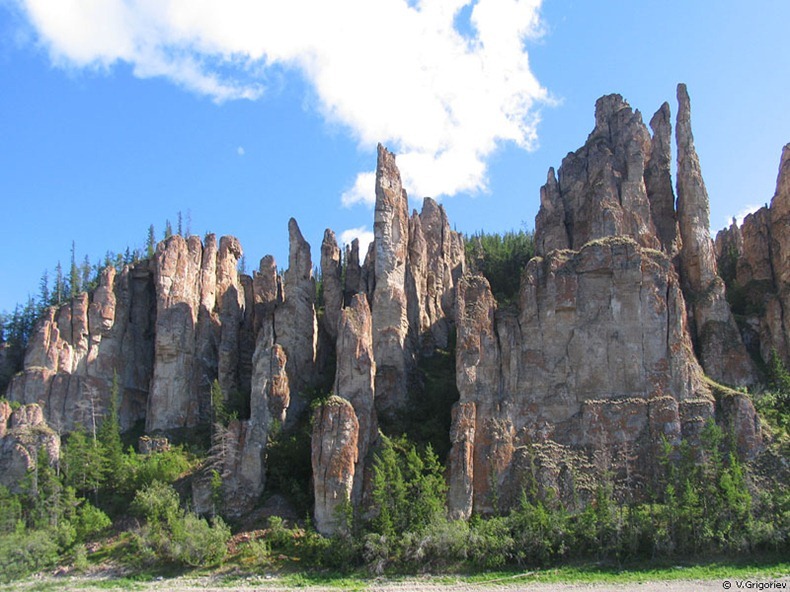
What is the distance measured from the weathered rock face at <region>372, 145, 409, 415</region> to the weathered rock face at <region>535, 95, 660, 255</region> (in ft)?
38.8

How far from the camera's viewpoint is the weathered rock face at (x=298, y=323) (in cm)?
7000

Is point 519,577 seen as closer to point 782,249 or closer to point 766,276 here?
point 766,276

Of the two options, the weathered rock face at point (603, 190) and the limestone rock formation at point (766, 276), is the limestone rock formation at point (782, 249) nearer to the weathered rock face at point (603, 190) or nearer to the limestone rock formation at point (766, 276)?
the limestone rock formation at point (766, 276)

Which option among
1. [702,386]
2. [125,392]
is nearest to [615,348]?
[702,386]

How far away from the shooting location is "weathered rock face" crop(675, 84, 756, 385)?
61625 millimetres

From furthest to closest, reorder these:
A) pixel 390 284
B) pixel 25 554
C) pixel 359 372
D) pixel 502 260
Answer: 1. pixel 502 260
2. pixel 390 284
3. pixel 359 372
4. pixel 25 554

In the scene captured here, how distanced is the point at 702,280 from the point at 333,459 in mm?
29855

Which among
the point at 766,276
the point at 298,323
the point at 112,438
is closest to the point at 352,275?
the point at 298,323

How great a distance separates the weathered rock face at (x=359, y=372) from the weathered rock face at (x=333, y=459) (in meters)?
1.83

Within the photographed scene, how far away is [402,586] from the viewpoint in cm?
5028

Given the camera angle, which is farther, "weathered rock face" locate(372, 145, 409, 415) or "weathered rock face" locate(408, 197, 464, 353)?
"weathered rock face" locate(408, 197, 464, 353)

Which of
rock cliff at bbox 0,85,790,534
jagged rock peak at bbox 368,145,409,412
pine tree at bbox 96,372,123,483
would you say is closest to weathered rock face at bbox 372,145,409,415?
jagged rock peak at bbox 368,145,409,412

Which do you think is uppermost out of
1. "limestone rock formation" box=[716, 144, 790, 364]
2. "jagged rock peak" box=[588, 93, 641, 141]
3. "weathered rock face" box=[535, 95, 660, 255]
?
"jagged rock peak" box=[588, 93, 641, 141]

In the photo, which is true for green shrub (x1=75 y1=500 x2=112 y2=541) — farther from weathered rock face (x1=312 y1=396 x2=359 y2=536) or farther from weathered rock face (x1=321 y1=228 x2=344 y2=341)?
weathered rock face (x1=321 y1=228 x2=344 y2=341)
